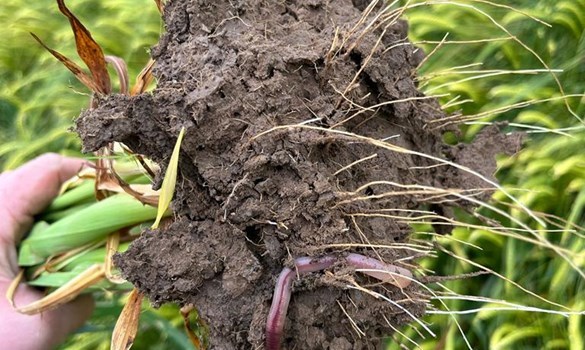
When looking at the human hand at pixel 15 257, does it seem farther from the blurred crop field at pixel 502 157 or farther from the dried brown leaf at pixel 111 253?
the dried brown leaf at pixel 111 253

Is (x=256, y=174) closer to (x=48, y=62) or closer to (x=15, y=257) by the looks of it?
(x=15, y=257)

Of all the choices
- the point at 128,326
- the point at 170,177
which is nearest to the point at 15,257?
the point at 128,326

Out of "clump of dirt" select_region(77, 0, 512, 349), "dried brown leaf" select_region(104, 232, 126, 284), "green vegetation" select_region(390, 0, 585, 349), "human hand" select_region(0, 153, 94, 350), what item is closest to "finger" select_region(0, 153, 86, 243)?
"human hand" select_region(0, 153, 94, 350)

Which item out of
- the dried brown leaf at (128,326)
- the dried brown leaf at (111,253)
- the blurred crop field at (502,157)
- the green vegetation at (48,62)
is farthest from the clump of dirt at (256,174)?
the green vegetation at (48,62)

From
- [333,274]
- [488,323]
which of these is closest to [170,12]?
[333,274]

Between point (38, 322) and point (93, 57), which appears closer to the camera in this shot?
point (93, 57)
